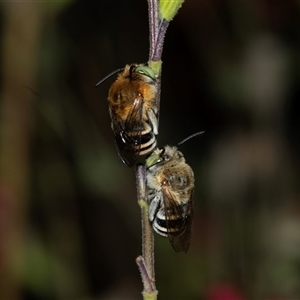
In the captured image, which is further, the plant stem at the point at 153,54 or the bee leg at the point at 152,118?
the bee leg at the point at 152,118

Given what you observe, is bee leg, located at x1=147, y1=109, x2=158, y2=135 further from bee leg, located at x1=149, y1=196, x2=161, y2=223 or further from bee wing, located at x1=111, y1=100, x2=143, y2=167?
bee leg, located at x1=149, y1=196, x2=161, y2=223

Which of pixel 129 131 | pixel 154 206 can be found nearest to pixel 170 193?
pixel 154 206

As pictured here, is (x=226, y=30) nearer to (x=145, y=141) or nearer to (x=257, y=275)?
(x=257, y=275)

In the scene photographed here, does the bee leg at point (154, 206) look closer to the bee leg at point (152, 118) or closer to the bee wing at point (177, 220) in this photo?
the bee wing at point (177, 220)

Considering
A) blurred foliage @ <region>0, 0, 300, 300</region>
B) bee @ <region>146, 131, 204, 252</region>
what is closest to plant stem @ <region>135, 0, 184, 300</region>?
bee @ <region>146, 131, 204, 252</region>

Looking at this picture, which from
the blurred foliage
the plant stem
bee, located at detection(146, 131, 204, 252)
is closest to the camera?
the plant stem

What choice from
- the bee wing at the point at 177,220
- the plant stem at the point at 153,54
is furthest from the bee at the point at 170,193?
the plant stem at the point at 153,54

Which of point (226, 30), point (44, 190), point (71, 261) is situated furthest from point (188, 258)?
point (226, 30)
